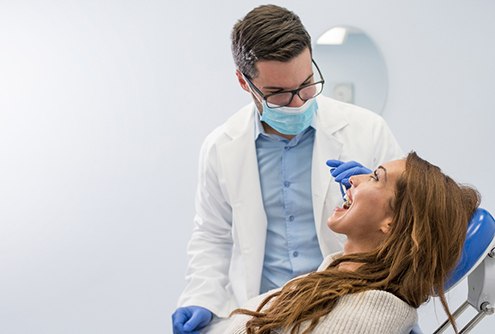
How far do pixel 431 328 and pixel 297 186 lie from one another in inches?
48.9

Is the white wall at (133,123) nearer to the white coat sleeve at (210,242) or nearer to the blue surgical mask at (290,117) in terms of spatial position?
the white coat sleeve at (210,242)

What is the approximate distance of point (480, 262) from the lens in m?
1.44

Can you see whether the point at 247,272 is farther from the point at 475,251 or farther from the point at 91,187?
the point at 91,187

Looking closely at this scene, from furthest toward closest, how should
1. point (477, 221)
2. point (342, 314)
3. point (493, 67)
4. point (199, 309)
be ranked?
point (493, 67), point (199, 309), point (477, 221), point (342, 314)

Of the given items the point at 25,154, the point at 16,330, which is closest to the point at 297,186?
the point at 25,154

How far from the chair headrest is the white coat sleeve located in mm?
700

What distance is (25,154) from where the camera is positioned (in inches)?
109

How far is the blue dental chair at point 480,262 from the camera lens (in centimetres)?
141

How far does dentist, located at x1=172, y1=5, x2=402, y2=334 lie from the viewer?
1.76m

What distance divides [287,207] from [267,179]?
0.10 m

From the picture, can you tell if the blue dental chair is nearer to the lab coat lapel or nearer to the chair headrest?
the chair headrest

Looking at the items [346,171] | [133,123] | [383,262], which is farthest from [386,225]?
[133,123]

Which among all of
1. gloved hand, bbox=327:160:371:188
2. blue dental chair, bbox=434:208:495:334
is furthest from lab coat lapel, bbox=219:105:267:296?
blue dental chair, bbox=434:208:495:334

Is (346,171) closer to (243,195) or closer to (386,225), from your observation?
(386,225)
